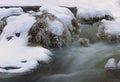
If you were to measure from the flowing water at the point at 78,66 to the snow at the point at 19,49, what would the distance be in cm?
23

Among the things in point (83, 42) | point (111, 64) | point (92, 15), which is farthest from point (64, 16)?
point (111, 64)

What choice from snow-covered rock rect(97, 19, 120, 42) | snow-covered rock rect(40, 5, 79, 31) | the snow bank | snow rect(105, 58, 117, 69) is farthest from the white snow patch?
snow rect(105, 58, 117, 69)

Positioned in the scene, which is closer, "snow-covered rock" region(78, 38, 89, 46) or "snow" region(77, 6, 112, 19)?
"snow-covered rock" region(78, 38, 89, 46)

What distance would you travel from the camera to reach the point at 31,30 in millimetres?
8180

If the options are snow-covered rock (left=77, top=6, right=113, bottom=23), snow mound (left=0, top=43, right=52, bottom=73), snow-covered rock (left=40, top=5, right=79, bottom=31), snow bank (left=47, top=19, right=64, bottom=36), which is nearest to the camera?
snow mound (left=0, top=43, right=52, bottom=73)

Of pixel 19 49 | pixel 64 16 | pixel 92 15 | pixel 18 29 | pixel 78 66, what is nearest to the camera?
pixel 78 66

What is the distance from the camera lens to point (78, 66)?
7277mm

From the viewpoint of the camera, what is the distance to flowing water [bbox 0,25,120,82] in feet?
21.3

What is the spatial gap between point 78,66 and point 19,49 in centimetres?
129

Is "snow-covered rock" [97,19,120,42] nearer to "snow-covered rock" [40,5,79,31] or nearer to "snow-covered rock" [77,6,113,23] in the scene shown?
"snow-covered rock" [40,5,79,31]

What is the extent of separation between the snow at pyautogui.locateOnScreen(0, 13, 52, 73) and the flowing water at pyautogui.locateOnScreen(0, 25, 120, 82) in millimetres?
229

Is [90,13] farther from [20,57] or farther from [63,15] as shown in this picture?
[20,57]

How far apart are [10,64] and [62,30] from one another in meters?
1.66

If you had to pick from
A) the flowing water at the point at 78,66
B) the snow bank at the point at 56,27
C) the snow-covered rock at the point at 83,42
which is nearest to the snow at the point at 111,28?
the flowing water at the point at 78,66
